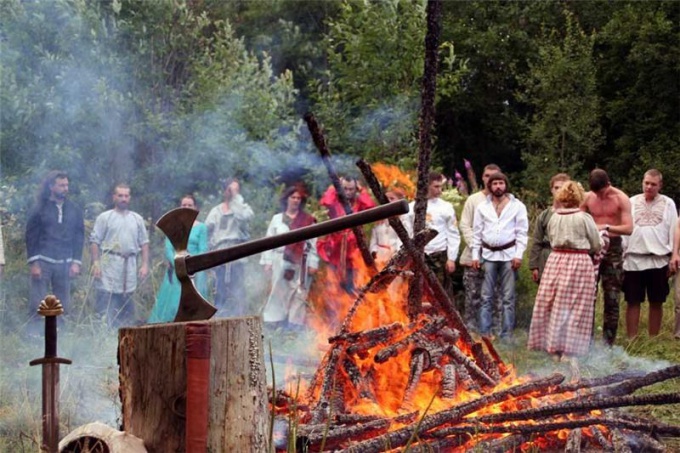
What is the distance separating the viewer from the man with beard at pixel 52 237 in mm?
9250

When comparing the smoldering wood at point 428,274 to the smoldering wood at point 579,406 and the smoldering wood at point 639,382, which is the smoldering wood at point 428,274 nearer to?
the smoldering wood at point 639,382

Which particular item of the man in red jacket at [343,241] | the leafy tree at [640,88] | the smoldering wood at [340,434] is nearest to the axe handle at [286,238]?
the smoldering wood at [340,434]

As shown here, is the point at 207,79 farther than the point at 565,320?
Yes

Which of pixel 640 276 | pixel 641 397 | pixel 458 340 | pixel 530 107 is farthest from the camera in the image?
pixel 530 107

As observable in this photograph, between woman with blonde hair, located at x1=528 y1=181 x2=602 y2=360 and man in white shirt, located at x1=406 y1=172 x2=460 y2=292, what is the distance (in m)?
1.53

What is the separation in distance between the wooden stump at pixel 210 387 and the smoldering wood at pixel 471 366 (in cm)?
250

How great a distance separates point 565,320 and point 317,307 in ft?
8.55

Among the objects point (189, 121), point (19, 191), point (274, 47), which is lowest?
point (19, 191)

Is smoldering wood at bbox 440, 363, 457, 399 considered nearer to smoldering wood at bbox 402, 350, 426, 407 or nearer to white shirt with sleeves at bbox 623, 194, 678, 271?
smoldering wood at bbox 402, 350, 426, 407

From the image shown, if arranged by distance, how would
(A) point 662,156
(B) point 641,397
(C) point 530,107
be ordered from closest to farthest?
(B) point 641,397
(A) point 662,156
(C) point 530,107

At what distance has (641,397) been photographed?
4598mm

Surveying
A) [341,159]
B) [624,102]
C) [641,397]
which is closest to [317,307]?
[341,159]

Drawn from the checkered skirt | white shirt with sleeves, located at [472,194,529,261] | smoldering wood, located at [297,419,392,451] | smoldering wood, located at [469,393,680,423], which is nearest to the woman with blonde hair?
the checkered skirt

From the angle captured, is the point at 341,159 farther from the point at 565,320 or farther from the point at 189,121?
the point at 565,320
